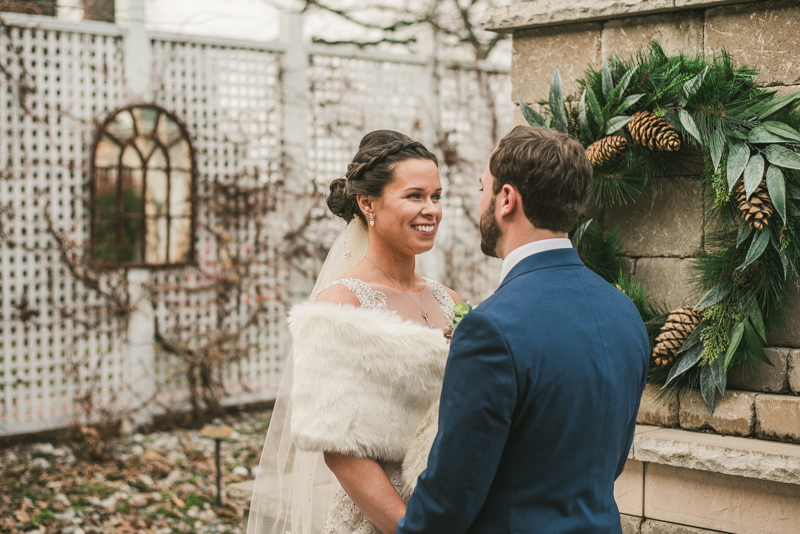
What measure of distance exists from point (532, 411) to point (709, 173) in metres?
1.73

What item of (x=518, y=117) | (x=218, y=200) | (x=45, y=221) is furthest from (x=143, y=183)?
(x=518, y=117)

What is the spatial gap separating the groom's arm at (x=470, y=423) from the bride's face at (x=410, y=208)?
0.72 metres

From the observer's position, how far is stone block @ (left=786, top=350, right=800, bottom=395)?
2.78 metres

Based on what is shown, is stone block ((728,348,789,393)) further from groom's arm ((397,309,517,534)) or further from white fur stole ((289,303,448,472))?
groom's arm ((397,309,517,534))

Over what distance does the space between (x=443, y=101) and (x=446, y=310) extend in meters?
Result: 5.52

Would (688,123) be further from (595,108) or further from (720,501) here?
(720,501)

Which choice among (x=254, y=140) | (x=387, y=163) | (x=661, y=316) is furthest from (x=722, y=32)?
(x=254, y=140)

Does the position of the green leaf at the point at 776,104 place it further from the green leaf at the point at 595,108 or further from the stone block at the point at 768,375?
the stone block at the point at 768,375

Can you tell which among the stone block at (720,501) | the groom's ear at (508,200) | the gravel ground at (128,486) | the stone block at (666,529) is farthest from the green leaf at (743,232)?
the gravel ground at (128,486)

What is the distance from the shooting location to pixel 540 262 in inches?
61.6

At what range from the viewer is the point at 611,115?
2.95 metres

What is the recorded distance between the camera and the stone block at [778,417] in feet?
8.86

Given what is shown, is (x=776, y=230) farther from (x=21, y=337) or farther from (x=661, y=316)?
(x=21, y=337)

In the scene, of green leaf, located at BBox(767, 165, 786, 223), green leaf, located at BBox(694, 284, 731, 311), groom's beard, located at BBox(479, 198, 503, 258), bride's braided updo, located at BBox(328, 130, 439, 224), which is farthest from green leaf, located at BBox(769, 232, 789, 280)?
groom's beard, located at BBox(479, 198, 503, 258)
